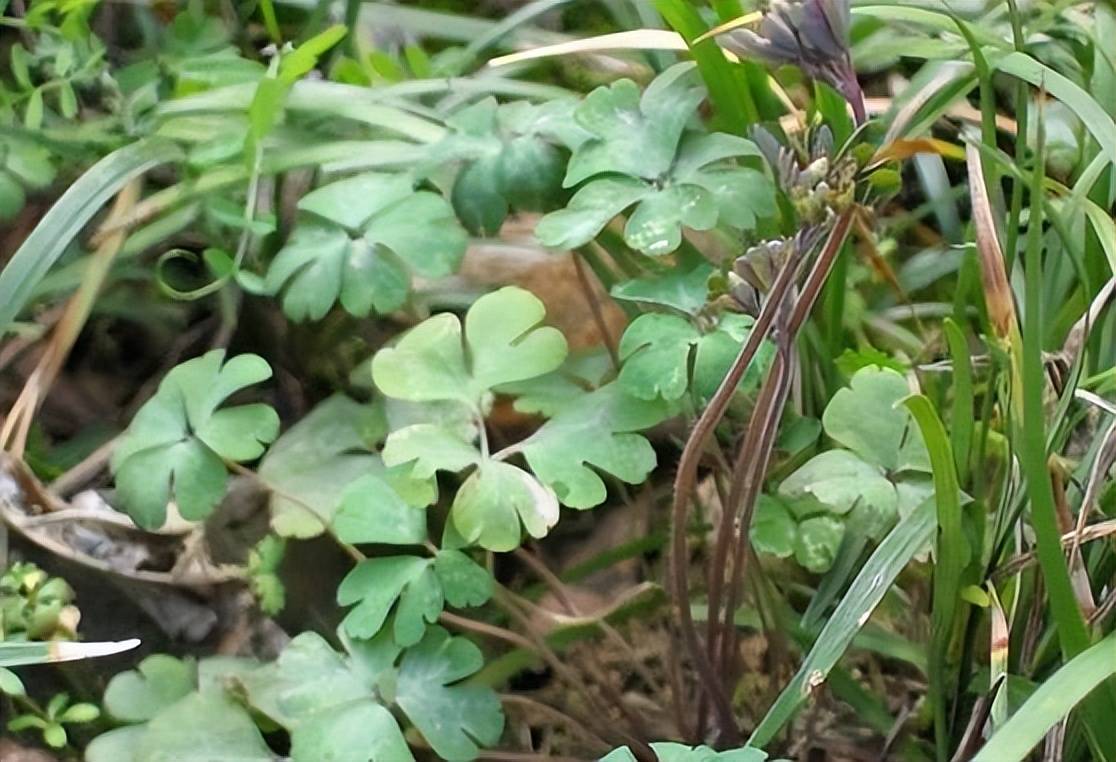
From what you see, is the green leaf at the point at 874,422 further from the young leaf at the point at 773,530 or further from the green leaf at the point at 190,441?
the green leaf at the point at 190,441

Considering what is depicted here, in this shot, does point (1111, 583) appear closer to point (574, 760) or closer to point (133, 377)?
point (574, 760)

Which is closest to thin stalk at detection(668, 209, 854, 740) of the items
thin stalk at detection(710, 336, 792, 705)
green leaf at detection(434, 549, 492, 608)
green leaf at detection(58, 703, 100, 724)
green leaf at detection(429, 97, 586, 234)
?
thin stalk at detection(710, 336, 792, 705)

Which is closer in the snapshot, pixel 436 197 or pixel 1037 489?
pixel 1037 489

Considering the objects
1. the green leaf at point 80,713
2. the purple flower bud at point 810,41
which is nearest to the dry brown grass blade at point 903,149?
the purple flower bud at point 810,41

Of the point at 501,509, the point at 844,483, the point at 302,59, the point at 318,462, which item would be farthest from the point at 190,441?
the point at 844,483

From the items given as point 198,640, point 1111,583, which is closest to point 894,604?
point 1111,583
